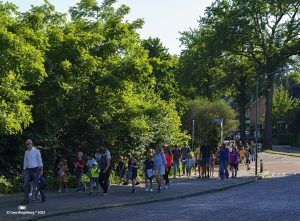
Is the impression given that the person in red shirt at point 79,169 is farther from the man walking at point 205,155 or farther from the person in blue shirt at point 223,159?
the person in blue shirt at point 223,159

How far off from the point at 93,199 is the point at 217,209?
421 centimetres

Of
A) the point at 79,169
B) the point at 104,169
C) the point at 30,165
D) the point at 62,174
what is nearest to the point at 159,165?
the point at 104,169

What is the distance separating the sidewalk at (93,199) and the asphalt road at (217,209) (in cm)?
45

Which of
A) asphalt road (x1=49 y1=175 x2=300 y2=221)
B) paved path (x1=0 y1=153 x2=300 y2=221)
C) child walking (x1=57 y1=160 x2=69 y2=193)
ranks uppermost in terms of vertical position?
child walking (x1=57 y1=160 x2=69 y2=193)

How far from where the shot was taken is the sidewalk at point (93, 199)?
1367cm

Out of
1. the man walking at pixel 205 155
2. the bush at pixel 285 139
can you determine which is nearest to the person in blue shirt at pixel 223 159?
the man walking at pixel 205 155

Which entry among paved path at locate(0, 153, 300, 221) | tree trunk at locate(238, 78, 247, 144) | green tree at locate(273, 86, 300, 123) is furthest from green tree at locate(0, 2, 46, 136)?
green tree at locate(273, 86, 300, 123)

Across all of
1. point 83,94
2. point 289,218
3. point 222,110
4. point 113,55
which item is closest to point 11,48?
point 83,94

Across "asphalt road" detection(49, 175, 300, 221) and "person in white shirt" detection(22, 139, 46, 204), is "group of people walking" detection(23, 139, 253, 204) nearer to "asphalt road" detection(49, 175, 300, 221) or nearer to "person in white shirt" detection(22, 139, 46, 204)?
"person in white shirt" detection(22, 139, 46, 204)

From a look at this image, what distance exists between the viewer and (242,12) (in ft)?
191

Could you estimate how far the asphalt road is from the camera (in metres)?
12.9

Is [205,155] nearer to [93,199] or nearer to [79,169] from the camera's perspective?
[79,169]

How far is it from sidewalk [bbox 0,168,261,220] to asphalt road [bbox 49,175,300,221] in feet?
1.47

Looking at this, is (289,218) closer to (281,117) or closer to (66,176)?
(66,176)
